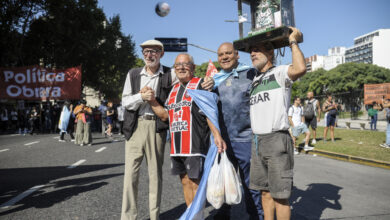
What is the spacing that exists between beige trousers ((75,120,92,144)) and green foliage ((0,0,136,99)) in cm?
1418

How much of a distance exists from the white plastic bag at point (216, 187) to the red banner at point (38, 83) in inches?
668

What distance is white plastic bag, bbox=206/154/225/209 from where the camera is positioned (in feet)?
8.68

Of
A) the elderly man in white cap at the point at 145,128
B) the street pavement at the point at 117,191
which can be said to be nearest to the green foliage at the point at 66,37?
the street pavement at the point at 117,191

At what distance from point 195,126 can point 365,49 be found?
15503 centimetres

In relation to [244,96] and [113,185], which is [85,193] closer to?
[113,185]

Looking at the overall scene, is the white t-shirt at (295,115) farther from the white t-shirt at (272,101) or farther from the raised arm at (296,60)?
the raised arm at (296,60)

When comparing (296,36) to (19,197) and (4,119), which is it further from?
(4,119)

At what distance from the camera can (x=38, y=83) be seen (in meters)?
17.4

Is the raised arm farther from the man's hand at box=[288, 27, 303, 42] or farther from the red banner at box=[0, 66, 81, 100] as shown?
the red banner at box=[0, 66, 81, 100]

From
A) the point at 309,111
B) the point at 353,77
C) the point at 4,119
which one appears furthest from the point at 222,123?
the point at 353,77

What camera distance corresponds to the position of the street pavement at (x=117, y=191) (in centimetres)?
373

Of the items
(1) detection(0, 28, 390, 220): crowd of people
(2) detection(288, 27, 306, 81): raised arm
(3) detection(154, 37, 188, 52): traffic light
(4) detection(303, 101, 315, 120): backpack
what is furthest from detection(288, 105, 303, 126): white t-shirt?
(3) detection(154, 37, 188, 52): traffic light

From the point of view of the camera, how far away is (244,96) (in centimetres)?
318

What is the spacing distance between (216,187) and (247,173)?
68 centimetres
